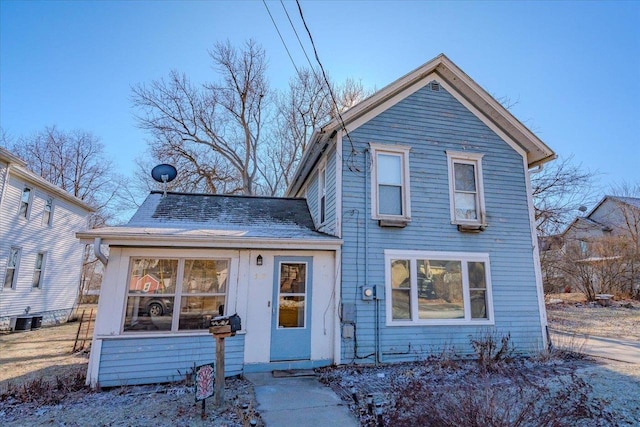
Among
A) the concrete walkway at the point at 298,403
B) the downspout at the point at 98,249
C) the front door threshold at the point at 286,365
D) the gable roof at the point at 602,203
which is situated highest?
the gable roof at the point at 602,203

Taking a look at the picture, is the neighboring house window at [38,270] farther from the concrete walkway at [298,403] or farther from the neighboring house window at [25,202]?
the concrete walkway at [298,403]

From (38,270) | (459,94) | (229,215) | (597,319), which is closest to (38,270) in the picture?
(38,270)

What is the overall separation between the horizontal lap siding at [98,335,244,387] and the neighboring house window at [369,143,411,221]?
4.23 meters

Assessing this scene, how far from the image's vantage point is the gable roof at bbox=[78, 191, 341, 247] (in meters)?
6.07

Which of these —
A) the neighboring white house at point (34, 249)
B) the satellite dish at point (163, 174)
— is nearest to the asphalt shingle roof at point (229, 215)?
the satellite dish at point (163, 174)

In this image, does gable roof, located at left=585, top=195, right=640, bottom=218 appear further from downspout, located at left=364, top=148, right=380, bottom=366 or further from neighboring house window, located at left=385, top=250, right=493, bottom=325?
downspout, located at left=364, top=148, right=380, bottom=366

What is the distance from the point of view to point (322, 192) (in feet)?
28.0

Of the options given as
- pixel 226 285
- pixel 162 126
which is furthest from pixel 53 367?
pixel 162 126

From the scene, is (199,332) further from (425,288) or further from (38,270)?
(38,270)

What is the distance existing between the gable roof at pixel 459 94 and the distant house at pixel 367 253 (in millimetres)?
35

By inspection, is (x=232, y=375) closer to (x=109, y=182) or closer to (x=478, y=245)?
(x=478, y=245)

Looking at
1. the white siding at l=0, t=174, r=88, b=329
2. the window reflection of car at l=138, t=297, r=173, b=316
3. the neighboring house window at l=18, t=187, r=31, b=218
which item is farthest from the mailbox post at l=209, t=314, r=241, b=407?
the neighboring house window at l=18, t=187, r=31, b=218

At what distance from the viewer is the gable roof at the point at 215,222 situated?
6066 millimetres

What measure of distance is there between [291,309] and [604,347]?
27.7 ft
